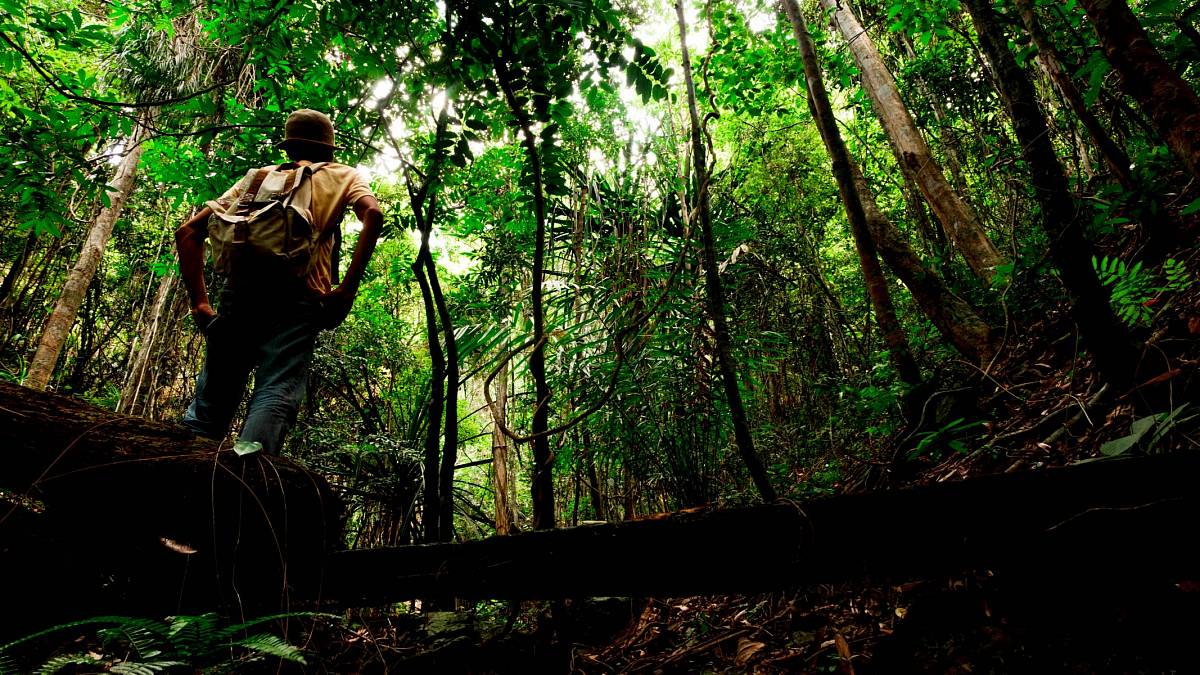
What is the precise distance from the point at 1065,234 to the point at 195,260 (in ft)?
10.0

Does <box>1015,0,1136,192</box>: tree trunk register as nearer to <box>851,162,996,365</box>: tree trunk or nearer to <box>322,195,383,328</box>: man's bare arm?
<box>851,162,996,365</box>: tree trunk

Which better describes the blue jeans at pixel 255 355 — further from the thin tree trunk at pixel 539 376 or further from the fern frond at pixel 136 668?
the fern frond at pixel 136 668

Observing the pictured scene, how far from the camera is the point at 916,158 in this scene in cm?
427

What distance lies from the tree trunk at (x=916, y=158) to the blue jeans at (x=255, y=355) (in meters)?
3.99

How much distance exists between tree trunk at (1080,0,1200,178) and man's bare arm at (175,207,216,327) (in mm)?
3064

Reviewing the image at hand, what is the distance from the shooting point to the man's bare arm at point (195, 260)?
2043 mm

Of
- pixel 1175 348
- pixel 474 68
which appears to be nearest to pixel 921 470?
pixel 1175 348

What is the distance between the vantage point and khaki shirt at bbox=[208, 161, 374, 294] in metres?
2.04

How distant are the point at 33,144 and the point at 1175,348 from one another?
200 inches

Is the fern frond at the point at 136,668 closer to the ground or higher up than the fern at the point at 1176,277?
closer to the ground

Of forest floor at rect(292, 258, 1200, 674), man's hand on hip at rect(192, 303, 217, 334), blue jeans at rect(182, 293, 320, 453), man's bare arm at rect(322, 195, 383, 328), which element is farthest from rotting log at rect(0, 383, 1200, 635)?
man's bare arm at rect(322, 195, 383, 328)

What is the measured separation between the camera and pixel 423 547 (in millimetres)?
1643

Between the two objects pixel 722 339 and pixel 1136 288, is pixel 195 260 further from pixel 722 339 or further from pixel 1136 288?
pixel 1136 288

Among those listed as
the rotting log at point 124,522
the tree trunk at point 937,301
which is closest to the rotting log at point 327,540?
the rotting log at point 124,522
